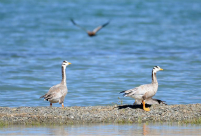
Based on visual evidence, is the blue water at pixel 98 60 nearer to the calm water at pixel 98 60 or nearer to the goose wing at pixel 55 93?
the calm water at pixel 98 60

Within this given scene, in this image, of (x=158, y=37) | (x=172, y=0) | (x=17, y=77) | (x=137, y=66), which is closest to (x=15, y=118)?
(x=17, y=77)

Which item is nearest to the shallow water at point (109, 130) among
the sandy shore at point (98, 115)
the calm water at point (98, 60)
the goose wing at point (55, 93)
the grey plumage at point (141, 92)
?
the calm water at point (98, 60)

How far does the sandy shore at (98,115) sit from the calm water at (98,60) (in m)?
1.14

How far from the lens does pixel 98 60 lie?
3083 centimetres

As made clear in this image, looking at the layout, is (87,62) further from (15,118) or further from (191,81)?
(15,118)

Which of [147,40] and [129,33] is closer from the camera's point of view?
[147,40]

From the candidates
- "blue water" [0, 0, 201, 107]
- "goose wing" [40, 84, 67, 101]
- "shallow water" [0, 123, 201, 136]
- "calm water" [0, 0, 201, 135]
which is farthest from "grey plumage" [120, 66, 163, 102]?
"blue water" [0, 0, 201, 107]

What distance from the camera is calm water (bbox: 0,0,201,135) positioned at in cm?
1931

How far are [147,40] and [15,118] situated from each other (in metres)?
31.4

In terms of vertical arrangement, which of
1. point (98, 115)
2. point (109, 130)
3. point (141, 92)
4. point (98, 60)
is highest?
point (98, 60)

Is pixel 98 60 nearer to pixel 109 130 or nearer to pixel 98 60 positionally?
pixel 98 60

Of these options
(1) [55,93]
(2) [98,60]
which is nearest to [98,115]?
(1) [55,93]

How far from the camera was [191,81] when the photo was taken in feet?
72.3

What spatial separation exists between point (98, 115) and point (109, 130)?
5.40 ft
